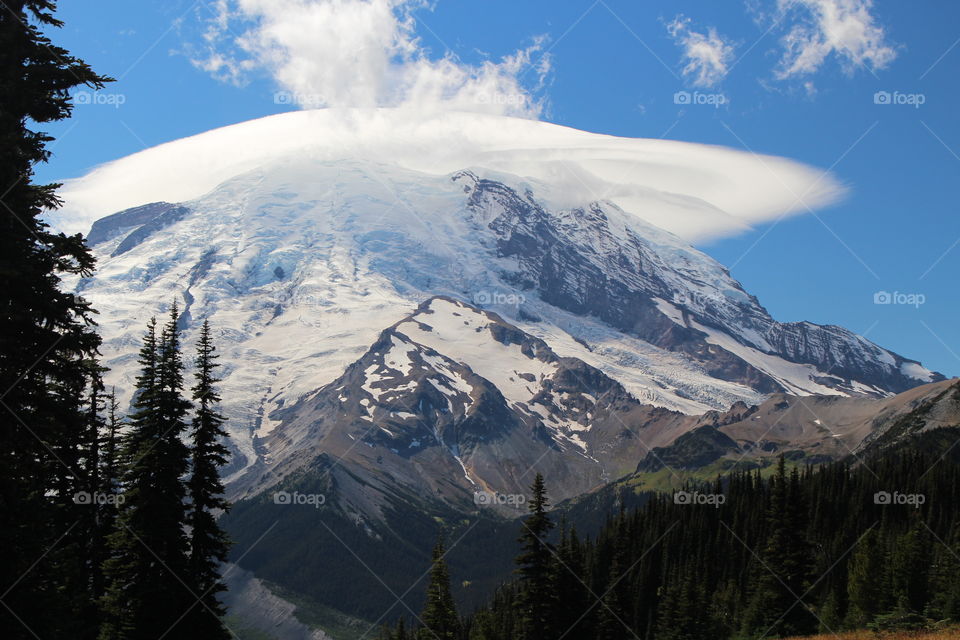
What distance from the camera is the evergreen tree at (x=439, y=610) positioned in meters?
66.1

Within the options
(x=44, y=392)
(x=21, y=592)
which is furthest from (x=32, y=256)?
(x=21, y=592)

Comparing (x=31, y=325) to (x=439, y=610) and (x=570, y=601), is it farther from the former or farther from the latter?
(x=439, y=610)

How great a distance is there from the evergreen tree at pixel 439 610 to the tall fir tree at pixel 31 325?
1733 inches

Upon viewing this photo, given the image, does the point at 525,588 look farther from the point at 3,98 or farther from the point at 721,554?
the point at 721,554

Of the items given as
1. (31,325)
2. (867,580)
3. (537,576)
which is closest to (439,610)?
(537,576)

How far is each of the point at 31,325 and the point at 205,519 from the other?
17666 mm

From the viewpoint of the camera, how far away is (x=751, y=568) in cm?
12669

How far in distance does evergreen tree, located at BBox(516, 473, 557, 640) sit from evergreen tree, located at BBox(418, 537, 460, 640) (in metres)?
8.70

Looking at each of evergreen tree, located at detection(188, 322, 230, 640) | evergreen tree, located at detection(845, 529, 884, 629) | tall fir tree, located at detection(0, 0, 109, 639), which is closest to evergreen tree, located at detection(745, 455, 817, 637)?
evergreen tree, located at detection(845, 529, 884, 629)

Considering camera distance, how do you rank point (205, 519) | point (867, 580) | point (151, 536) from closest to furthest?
point (151, 536)
point (205, 519)
point (867, 580)

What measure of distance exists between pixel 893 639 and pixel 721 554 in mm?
126413

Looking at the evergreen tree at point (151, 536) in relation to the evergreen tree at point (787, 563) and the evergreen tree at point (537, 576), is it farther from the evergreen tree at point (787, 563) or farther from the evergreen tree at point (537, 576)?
the evergreen tree at point (787, 563)

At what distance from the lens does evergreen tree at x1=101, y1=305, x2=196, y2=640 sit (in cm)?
3681

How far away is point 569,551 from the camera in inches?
2694
